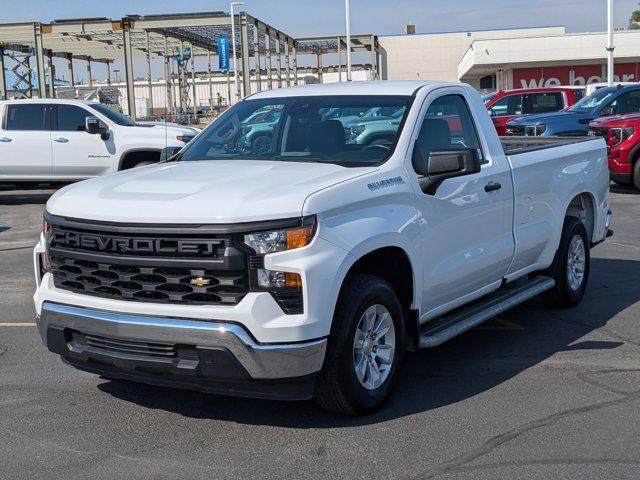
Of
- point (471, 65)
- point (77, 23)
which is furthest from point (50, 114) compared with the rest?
point (471, 65)

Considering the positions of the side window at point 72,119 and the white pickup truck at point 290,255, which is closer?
the white pickup truck at point 290,255

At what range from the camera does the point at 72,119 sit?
56.2 feet

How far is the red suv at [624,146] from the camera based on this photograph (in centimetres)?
1639

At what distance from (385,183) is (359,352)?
1.00 metres

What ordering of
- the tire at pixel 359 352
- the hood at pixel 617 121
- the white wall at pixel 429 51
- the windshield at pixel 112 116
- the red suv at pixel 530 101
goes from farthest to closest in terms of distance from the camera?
the white wall at pixel 429 51, the red suv at pixel 530 101, the windshield at pixel 112 116, the hood at pixel 617 121, the tire at pixel 359 352

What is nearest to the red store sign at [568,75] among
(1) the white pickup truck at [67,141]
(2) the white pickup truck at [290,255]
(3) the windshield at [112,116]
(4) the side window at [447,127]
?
(3) the windshield at [112,116]

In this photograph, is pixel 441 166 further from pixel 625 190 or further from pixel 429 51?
pixel 429 51

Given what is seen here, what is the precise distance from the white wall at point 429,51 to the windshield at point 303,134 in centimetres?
6753

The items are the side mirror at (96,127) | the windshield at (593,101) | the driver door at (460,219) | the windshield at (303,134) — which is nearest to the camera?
the driver door at (460,219)

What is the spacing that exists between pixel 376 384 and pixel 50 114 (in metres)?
13.7

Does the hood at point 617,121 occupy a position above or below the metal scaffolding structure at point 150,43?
below

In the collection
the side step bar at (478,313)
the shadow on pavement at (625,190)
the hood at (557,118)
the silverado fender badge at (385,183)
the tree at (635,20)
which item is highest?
the tree at (635,20)

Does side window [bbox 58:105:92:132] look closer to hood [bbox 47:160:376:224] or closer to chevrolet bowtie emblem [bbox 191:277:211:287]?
hood [bbox 47:160:376:224]

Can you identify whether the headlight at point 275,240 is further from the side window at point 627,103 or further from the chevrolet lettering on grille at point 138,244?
the side window at point 627,103
